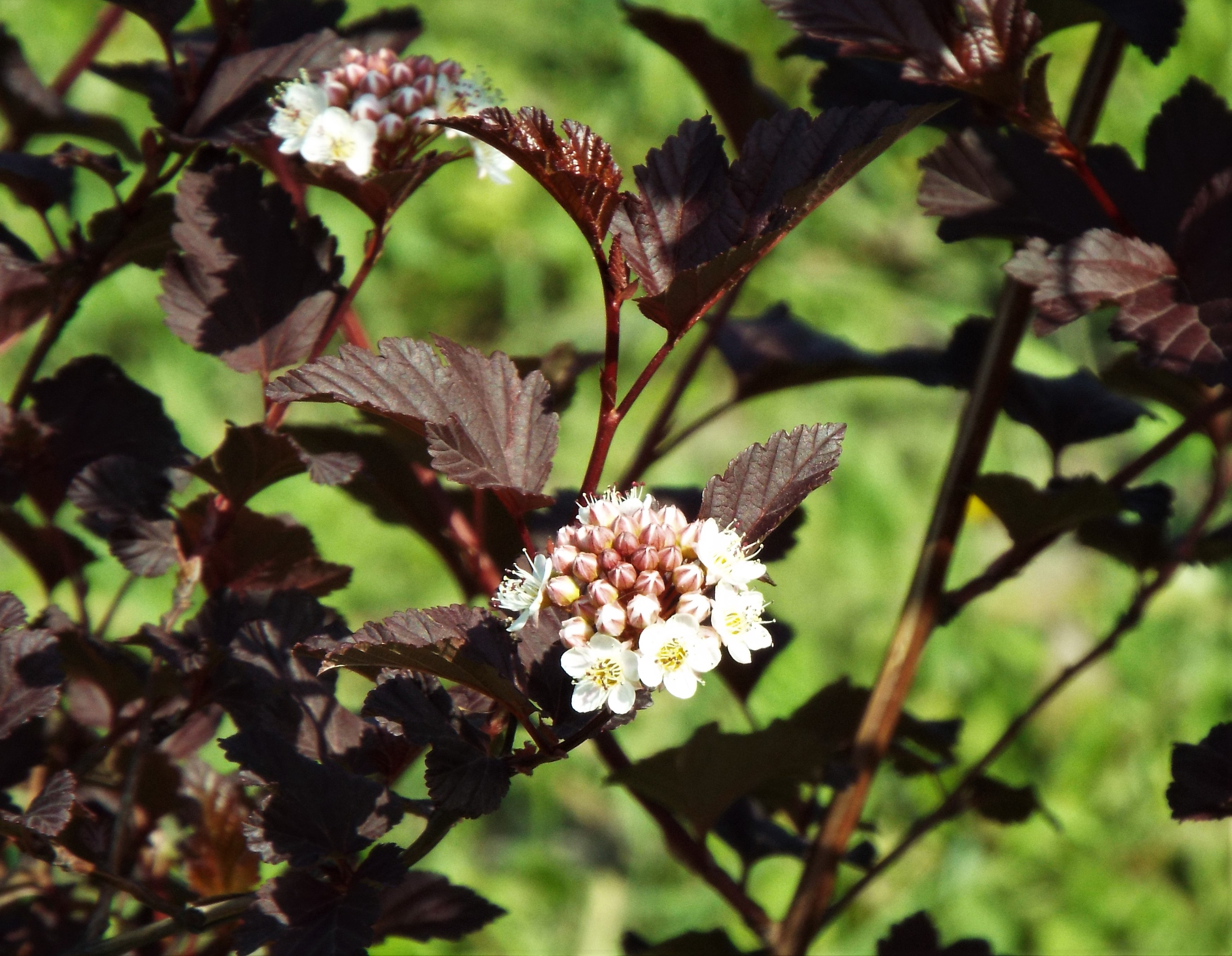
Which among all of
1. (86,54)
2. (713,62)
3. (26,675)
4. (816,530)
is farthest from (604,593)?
(816,530)

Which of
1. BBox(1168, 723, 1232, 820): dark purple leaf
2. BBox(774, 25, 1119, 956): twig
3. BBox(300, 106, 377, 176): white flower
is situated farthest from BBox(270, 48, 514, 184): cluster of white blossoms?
BBox(1168, 723, 1232, 820): dark purple leaf

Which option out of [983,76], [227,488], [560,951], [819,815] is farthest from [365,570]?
[983,76]

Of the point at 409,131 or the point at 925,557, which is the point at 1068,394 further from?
the point at 409,131

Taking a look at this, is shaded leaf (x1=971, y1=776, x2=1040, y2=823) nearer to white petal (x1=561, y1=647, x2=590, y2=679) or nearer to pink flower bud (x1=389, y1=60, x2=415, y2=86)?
white petal (x1=561, y1=647, x2=590, y2=679)

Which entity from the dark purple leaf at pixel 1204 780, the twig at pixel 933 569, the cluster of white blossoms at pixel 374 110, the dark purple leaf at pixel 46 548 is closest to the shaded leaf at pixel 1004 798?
the twig at pixel 933 569

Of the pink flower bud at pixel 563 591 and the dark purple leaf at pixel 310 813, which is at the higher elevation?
the pink flower bud at pixel 563 591

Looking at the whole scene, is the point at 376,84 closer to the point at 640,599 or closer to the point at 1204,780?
the point at 640,599

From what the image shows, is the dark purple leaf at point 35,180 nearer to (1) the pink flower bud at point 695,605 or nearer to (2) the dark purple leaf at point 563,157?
(2) the dark purple leaf at point 563,157
